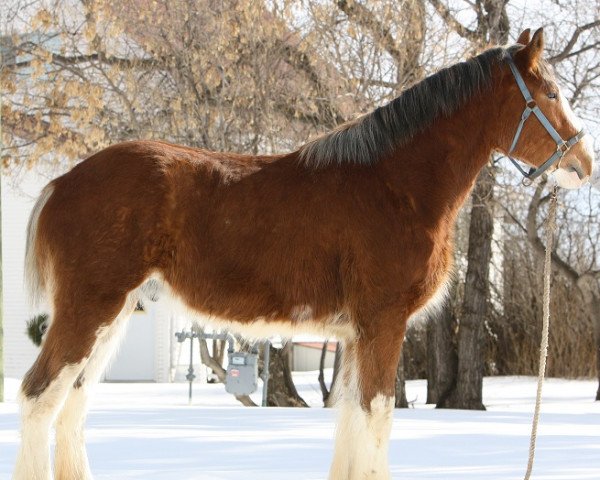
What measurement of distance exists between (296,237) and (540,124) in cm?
140

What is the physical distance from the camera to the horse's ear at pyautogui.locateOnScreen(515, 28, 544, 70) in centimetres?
459

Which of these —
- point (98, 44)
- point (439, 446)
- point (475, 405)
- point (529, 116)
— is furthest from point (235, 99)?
point (529, 116)

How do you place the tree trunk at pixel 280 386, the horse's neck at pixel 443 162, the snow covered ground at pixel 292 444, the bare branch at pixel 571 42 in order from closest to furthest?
the horse's neck at pixel 443 162
the snow covered ground at pixel 292 444
the bare branch at pixel 571 42
the tree trunk at pixel 280 386

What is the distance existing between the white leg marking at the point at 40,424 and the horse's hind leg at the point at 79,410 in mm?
218

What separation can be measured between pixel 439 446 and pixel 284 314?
219 centimetres

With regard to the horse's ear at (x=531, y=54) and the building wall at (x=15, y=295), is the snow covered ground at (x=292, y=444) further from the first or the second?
the building wall at (x=15, y=295)

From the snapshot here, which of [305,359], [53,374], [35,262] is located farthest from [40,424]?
[305,359]

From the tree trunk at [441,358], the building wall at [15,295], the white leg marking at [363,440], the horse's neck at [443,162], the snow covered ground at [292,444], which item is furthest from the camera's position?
the building wall at [15,295]

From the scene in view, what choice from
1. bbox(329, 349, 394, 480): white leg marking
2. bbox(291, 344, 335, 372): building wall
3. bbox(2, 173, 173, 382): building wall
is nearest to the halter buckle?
bbox(329, 349, 394, 480): white leg marking

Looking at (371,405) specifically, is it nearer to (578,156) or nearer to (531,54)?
(578,156)

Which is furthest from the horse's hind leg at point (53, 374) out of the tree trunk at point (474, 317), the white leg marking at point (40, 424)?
the tree trunk at point (474, 317)

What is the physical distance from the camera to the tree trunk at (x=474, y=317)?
14031 mm

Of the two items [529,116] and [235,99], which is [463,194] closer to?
[529,116]

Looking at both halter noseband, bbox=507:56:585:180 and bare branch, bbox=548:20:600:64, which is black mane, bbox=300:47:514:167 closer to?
halter noseband, bbox=507:56:585:180
